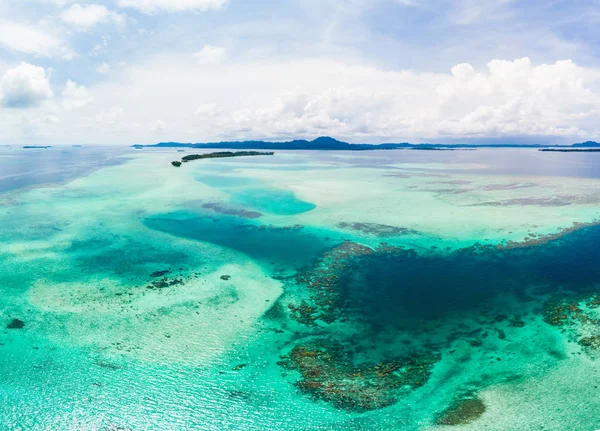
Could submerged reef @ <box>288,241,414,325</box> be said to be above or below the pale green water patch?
below

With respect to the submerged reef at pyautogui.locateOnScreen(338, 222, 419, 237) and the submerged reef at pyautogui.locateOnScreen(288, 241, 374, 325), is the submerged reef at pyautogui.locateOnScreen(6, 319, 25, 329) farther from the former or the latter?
the submerged reef at pyautogui.locateOnScreen(338, 222, 419, 237)

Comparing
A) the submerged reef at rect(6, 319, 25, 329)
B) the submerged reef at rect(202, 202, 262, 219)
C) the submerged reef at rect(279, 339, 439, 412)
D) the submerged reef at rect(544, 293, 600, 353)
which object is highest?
the submerged reef at rect(202, 202, 262, 219)

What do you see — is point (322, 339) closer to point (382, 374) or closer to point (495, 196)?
point (382, 374)

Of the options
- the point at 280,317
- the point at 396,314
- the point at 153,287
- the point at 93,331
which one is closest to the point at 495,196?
the point at 396,314

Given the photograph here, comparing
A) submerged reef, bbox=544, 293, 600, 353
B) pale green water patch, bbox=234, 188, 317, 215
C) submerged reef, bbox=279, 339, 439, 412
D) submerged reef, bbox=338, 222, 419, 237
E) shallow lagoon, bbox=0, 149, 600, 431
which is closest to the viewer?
shallow lagoon, bbox=0, 149, 600, 431

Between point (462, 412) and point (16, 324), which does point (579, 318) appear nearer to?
point (462, 412)

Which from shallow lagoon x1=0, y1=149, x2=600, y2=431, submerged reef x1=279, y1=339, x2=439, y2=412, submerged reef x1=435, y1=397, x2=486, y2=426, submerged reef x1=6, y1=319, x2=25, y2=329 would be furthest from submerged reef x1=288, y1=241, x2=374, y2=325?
submerged reef x1=6, y1=319, x2=25, y2=329
